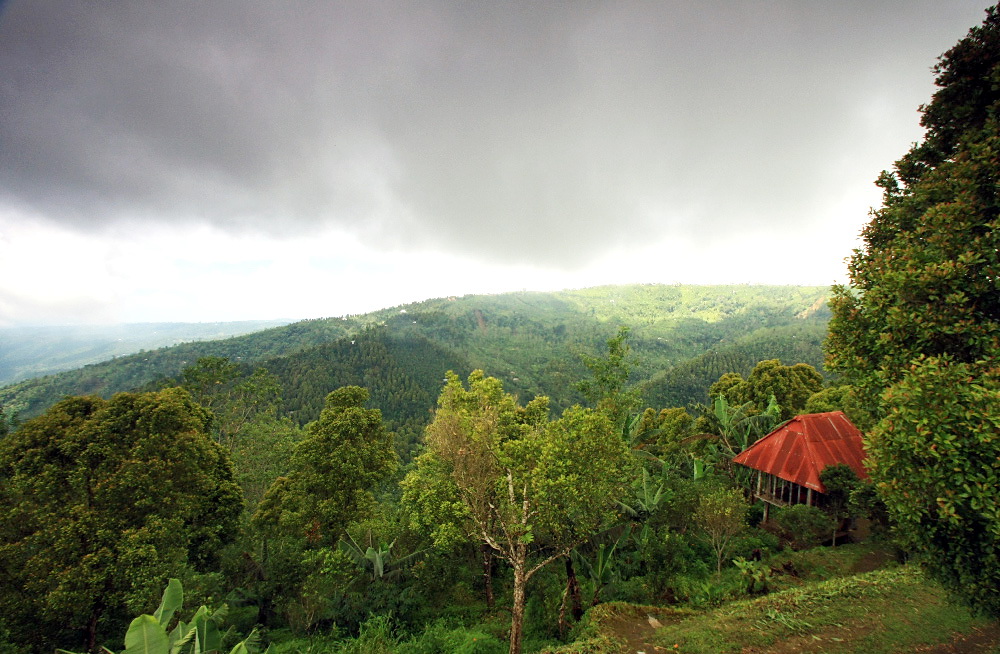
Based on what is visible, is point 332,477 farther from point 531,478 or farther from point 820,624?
point 820,624

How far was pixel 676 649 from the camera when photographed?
7461 millimetres

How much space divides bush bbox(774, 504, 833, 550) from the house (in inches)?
44.8

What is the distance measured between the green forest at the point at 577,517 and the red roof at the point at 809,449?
60.1 inches

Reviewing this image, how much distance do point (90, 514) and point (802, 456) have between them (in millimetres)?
25276

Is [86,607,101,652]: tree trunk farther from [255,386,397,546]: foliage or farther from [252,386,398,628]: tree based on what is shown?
[255,386,397,546]: foliage

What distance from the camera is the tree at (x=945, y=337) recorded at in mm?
4906

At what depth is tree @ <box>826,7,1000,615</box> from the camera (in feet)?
16.1

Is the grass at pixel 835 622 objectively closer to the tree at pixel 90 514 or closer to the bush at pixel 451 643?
the bush at pixel 451 643

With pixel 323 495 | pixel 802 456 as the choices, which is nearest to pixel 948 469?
pixel 802 456

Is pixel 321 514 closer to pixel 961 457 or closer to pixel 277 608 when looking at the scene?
pixel 277 608

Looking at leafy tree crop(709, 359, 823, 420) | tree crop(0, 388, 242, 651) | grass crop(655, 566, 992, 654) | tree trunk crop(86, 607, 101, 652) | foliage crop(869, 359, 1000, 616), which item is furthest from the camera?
leafy tree crop(709, 359, 823, 420)

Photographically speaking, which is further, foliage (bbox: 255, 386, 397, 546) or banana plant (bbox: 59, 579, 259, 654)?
foliage (bbox: 255, 386, 397, 546)

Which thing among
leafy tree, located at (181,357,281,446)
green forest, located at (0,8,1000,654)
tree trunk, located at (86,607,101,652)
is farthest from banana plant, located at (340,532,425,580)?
leafy tree, located at (181,357,281,446)

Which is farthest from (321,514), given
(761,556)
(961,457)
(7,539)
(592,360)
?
(961,457)
